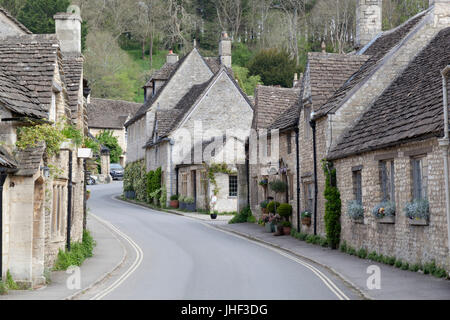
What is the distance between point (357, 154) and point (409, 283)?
691 centimetres

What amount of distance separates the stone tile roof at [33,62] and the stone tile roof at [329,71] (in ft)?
37.2

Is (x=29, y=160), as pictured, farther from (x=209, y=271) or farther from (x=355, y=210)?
(x=355, y=210)

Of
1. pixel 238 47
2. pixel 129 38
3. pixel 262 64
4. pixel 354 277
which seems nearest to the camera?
pixel 354 277

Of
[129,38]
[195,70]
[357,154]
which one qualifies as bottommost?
[357,154]

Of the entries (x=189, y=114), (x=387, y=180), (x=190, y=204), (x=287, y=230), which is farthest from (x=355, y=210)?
(x=189, y=114)

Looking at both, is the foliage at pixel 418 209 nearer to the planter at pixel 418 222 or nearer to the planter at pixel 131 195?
the planter at pixel 418 222

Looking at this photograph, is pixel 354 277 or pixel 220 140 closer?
pixel 354 277

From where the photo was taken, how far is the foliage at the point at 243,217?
3484 cm

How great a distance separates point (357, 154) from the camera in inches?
800

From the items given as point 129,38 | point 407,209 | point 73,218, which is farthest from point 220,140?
point 129,38

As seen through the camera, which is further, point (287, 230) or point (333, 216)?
point (287, 230)

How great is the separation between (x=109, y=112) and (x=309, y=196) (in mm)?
56209

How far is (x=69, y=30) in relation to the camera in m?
23.9
